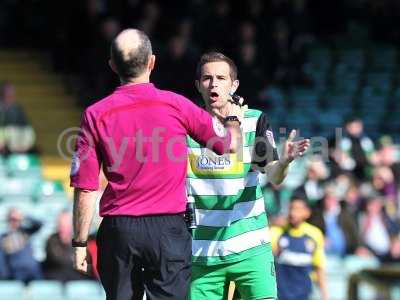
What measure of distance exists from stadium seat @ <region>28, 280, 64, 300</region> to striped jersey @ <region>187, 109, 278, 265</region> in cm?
519

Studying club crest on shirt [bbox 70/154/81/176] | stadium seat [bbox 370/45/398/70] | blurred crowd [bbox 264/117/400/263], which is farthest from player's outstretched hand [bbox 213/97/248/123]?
stadium seat [bbox 370/45/398/70]

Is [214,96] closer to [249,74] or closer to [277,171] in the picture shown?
[277,171]

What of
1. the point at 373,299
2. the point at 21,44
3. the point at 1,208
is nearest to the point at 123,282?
the point at 373,299

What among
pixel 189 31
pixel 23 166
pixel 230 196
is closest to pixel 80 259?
pixel 230 196

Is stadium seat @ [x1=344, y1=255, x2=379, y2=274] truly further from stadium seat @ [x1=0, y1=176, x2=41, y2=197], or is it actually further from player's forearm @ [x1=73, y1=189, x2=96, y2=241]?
player's forearm @ [x1=73, y1=189, x2=96, y2=241]

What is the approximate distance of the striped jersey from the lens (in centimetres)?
675

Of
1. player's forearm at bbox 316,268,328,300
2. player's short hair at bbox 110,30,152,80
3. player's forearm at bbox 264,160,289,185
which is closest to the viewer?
player's short hair at bbox 110,30,152,80

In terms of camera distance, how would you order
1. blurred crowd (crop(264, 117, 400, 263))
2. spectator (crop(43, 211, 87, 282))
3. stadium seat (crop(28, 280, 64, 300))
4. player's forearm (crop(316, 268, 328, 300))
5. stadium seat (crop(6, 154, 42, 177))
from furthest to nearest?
stadium seat (crop(6, 154, 42, 177)) → blurred crowd (crop(264, 117, 400, 263)) → spectator (crop(43, 211, 87, 282)) → stadium seat (crop(28, 280, 64, 300)) → player's forearm (crop(316, 268, 328, 300))

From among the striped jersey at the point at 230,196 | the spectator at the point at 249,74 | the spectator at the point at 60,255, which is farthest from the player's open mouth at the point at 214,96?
the spectator at the point at 249,74

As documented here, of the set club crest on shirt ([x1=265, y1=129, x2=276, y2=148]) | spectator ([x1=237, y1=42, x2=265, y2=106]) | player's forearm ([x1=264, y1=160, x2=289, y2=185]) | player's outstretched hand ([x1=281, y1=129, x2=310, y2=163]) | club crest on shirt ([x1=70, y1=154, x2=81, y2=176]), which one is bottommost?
player's forearm ([x1=264, y1=160, x2=289, y2=185])

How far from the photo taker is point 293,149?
20.5ft

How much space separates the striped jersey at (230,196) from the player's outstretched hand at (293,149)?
1.30 ft

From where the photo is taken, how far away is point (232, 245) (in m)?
6.76

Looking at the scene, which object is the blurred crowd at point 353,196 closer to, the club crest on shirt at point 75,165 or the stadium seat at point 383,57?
the stadium seat at point 383,57
